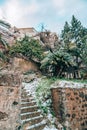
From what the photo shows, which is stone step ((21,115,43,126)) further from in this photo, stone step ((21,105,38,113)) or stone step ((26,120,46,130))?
stone step ((21,105,38,113))

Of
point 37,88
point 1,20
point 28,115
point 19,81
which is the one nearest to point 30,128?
point 28,115

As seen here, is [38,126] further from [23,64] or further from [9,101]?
[23,64]

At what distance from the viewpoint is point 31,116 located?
880cm

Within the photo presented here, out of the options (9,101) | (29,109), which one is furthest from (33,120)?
(9,101)

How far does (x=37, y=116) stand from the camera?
9094 millimetres

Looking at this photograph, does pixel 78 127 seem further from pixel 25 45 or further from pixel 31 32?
pixel 31 32

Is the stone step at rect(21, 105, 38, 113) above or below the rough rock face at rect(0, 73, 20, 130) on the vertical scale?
below

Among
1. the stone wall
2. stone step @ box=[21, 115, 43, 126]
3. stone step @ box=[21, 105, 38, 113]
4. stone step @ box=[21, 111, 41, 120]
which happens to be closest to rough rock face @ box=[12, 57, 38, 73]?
the stone wall

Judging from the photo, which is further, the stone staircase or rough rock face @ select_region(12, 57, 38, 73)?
rough rock face @ select_region(12, 57, 38, 73)

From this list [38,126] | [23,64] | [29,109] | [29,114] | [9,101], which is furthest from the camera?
[23,64]

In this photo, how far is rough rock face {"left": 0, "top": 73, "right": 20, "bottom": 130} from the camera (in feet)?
10.6

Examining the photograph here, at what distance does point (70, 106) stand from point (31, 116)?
1605 mm

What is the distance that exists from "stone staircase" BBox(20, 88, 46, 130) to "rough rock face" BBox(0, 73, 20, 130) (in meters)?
4.47

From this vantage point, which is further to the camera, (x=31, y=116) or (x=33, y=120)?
(x=31, y=116)
